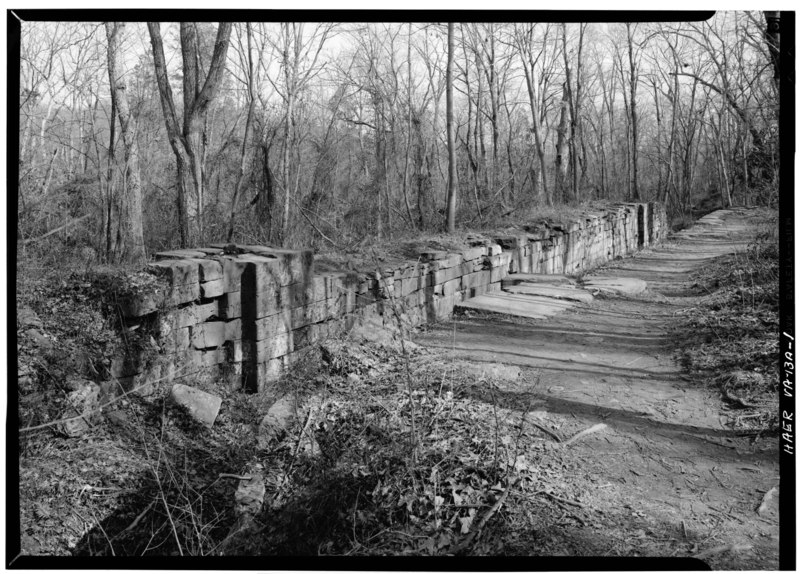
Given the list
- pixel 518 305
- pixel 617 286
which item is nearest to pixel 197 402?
pixel 518 305

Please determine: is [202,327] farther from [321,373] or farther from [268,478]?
[268,478]

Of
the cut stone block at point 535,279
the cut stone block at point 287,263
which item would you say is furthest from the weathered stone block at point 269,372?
the cut stone block at point 535,279

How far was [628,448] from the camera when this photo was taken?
4383 mm

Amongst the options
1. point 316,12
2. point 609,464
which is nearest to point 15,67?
point 316,12

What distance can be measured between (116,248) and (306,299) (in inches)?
153

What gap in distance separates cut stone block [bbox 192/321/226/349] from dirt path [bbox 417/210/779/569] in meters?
2.74

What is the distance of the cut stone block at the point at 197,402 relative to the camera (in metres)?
5.05

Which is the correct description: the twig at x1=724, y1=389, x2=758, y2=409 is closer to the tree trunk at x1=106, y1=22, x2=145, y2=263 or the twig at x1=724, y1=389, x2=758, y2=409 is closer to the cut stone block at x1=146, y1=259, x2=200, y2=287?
the cut stone block at x1=146, y1=259, x2=200, y2=287

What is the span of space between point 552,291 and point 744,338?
422 centimetres

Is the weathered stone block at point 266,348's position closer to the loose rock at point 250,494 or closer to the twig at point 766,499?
the loose rock at point 250,494

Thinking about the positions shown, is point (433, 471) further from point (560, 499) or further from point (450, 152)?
point (450, 152)

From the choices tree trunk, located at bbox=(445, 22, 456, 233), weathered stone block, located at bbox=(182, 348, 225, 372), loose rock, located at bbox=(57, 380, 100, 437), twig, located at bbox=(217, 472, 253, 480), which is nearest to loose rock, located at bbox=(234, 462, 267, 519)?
twig, located at bbox=(217, 472, 253, 480)

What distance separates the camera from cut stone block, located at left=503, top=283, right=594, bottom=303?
1002 centimetres

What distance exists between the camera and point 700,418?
496 centimetres
